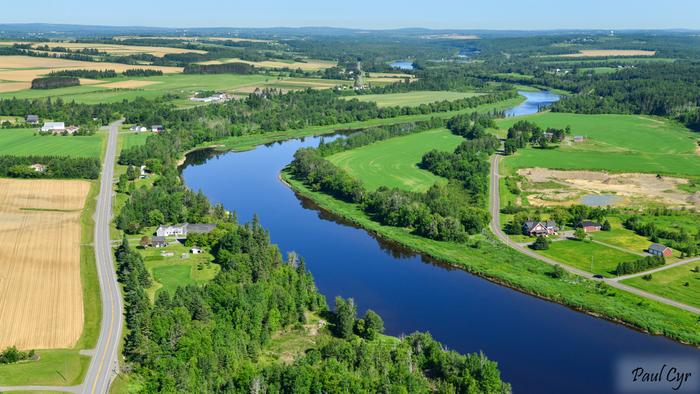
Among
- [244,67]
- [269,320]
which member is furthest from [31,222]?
[244,67]

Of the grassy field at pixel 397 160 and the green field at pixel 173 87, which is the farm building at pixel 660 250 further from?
the green field at pixel 173 87

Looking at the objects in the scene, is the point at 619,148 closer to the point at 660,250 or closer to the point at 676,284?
the point at 660,250

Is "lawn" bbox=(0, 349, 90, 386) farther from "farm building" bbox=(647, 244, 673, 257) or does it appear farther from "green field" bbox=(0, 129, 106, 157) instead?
"green field" bbox=(0, 129, 106, 157)

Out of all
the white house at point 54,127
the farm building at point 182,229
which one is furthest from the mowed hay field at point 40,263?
the white house at point 54,127

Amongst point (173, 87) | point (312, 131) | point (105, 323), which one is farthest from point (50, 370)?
point (173, 87)

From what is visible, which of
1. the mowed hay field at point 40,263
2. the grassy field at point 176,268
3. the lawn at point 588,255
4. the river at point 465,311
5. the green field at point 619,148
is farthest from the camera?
the green field at point 619,148

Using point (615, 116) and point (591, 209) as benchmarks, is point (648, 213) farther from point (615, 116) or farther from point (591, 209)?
point (615, 116)
